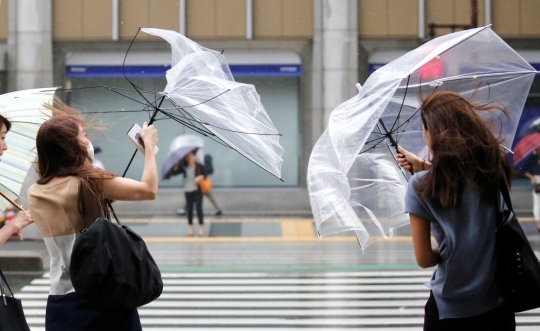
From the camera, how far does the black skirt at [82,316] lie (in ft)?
9.37

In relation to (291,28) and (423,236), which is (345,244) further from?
(423,236)

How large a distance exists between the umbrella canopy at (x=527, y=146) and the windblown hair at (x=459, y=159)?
11167mm

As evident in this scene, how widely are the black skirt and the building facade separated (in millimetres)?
12961

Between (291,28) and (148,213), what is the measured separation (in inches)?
215

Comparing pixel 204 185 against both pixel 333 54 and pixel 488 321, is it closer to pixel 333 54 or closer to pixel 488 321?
pixel 333 54

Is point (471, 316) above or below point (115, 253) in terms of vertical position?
below

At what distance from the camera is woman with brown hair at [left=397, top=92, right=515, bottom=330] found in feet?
8.79

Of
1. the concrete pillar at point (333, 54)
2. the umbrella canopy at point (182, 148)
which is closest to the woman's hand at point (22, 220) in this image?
the umbrella canopy at point (182, 148)

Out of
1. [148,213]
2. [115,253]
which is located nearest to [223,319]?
[115,253]

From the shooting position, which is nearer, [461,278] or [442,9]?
[461,278]

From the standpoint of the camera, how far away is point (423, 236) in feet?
9.07

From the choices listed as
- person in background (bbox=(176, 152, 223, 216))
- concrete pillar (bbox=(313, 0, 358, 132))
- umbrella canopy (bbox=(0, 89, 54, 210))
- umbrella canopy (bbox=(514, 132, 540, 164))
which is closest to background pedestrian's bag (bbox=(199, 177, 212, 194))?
person in background (bbox=(176, 152, 223, 216))

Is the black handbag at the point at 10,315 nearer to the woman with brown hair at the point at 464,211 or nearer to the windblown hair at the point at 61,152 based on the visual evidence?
the windblown hair at the point at 61,152

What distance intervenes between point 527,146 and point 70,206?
12027 mm
